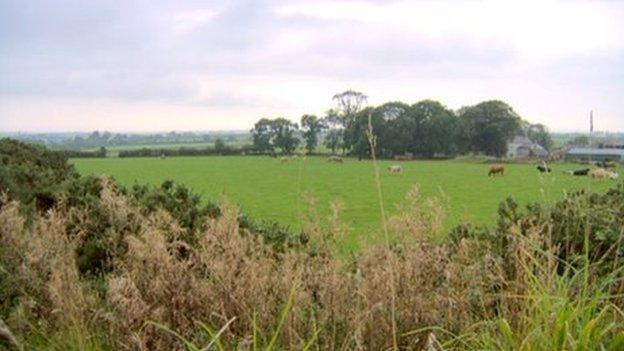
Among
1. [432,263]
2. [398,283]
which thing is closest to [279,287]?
[398,283]

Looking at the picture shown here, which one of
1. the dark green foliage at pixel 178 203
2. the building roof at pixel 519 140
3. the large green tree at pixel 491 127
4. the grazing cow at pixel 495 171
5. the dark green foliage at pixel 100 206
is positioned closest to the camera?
the dark green foliage at pixel 100 206

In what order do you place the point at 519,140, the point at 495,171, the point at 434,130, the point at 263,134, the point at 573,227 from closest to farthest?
the point at 573,227 < the point at 495,171 < the point at 434,130 < the point at 519,140 < the point at 263,134

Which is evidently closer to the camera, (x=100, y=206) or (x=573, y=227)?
(x=573, y=227)

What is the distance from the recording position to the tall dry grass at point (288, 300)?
11.1 feet

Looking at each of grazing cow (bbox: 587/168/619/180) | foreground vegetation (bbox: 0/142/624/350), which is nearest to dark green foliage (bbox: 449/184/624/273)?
grazing cow (bbox: 587/168/619/180)

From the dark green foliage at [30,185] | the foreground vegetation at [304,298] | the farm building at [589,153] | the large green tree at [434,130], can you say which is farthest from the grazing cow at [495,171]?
the foreground vegetation at [304,298]

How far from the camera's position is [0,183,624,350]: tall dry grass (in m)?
3.37

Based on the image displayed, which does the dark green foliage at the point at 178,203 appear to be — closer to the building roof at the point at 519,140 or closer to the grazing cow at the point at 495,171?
the grazing cow at the point at 495,171

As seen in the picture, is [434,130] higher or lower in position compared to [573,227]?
higher

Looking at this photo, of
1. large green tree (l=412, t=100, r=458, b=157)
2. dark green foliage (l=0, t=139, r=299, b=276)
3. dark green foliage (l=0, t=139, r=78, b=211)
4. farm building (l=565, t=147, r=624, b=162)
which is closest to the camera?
farm building (l=565, t=147, r=624, b=162)

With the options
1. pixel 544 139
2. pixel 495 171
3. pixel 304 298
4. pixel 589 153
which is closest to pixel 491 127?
pixel 495 171

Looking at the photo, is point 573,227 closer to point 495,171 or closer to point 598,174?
point 598,174

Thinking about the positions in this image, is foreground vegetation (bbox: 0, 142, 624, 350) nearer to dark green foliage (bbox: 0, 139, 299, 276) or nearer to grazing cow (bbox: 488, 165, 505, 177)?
dark green foliage (bbox: 0, 139, 299, 276)

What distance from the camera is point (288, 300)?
320 cm
